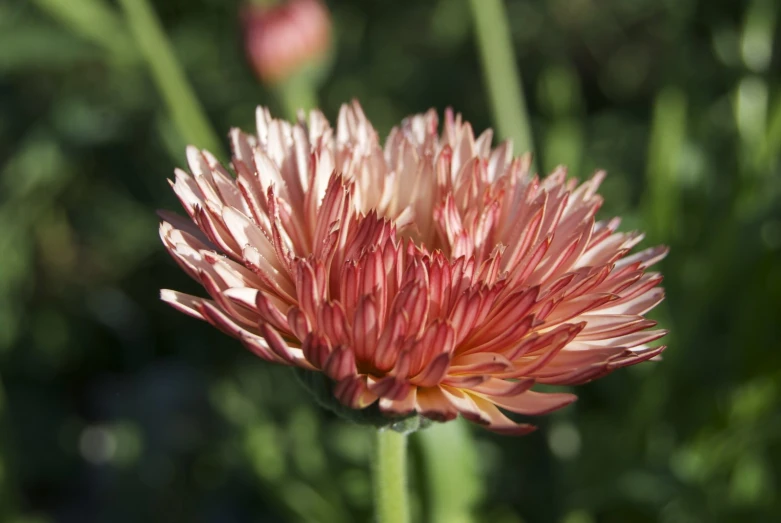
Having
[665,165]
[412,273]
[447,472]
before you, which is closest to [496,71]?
[665,165]

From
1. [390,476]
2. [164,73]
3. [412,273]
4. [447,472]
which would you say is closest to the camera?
[412,273]

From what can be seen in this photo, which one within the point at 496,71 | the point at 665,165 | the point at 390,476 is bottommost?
the point at 390,476

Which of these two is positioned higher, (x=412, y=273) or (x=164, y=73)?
(x=164, y=73)

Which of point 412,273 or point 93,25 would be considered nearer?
point 412,273

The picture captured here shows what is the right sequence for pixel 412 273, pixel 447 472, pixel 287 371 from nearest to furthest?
pixel 412 273, pixel 447 472, pixel 287 371

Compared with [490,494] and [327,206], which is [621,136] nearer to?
[490,494]

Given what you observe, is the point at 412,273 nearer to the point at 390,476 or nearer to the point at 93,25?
the point at 390,476

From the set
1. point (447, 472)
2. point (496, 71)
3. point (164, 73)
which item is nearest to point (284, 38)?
point (164, 73)

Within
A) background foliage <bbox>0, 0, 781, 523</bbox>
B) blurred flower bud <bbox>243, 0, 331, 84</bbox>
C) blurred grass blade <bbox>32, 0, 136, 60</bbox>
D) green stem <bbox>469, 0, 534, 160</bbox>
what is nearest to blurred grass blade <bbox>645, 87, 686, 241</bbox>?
background foliage <bbox>0, 0, 781, 523</bbox>
